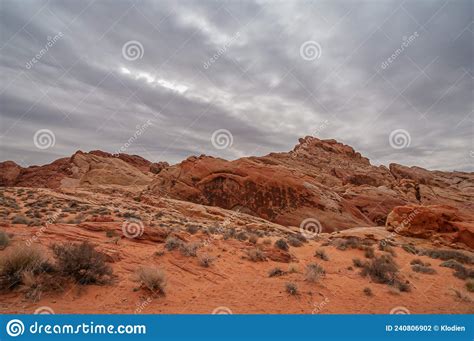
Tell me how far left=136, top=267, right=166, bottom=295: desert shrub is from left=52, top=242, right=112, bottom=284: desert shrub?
32.8 inches

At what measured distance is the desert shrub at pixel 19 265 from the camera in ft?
18.7

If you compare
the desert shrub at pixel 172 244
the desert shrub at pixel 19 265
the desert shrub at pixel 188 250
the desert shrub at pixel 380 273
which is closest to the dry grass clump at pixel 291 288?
the desert shrub at pixel 380 273

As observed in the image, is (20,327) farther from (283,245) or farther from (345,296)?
(283,245)

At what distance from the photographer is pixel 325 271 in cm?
946

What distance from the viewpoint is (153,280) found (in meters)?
6.29

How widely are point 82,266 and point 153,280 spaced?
1639 mm

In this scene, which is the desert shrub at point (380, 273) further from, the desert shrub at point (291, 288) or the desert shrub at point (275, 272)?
the desert shrub at point (291, 288)

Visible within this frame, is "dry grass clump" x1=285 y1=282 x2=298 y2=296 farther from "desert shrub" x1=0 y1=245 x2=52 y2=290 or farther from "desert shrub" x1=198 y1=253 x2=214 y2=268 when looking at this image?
"desert shrub" x1=0 y1=245 x2=52 y2=290

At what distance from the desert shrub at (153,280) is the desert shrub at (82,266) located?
2.74 feet

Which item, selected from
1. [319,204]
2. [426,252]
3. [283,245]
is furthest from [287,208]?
[283,245]

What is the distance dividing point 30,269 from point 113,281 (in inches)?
64.9

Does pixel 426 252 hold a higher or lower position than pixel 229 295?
higher

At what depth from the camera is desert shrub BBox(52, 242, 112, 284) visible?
6.25 m

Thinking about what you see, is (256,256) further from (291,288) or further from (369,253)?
(369,253)
